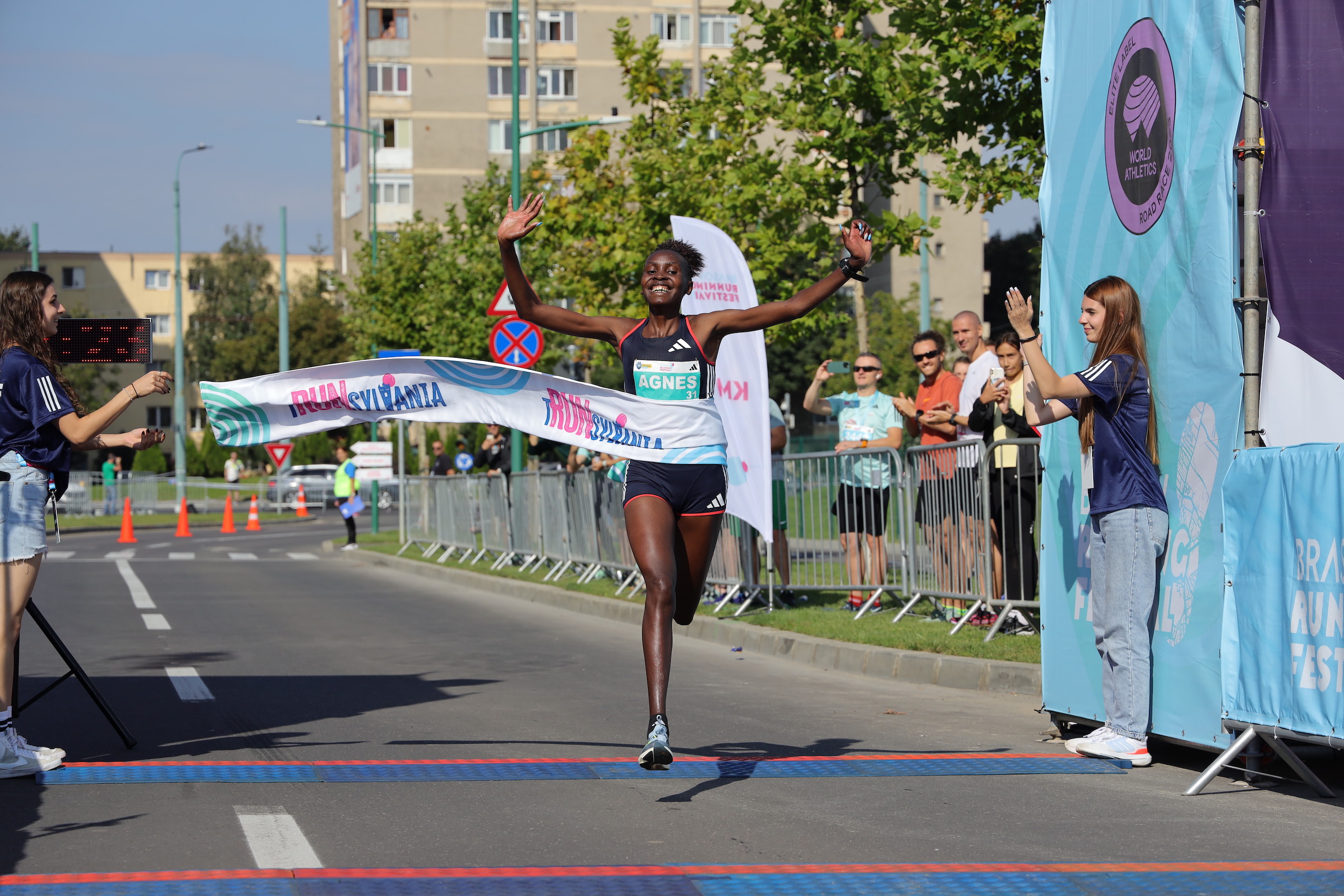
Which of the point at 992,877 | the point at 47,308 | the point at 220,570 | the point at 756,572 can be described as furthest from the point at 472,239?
the point at 992,877

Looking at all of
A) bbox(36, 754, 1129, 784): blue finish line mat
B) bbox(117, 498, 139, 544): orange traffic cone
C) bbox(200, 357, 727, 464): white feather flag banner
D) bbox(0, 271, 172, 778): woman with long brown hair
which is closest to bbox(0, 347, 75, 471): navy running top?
bbox(0, 271, 172, 778): woman with long brown hair

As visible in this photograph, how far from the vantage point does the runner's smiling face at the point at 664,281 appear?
6684 mm

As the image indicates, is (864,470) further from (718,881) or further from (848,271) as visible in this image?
(718,881)

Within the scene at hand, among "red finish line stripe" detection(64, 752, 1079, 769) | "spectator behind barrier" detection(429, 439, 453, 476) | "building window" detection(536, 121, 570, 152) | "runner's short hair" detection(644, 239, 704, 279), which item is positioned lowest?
"red finish line stripe" detection(64, 752, 1079, 769)

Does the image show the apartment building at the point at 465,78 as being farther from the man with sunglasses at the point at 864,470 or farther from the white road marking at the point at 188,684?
the white road marking at the point at 188,684

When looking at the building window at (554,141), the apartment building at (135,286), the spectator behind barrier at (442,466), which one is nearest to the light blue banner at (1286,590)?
the spectator behind barrier at (442,466)

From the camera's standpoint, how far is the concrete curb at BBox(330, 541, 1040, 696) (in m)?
9.74

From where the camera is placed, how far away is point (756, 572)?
13953mm

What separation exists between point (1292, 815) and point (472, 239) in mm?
33041

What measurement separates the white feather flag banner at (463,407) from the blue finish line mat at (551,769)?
132cm

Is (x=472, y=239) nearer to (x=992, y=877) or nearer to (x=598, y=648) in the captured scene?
(x=598, y=648)

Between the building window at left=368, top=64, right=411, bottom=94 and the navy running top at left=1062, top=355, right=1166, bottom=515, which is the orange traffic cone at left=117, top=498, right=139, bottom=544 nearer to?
the navy running top at left=1062, top=355, right=1166, bottom=515

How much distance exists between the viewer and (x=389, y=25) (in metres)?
75.2

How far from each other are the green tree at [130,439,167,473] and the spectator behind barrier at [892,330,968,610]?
6442 cm
